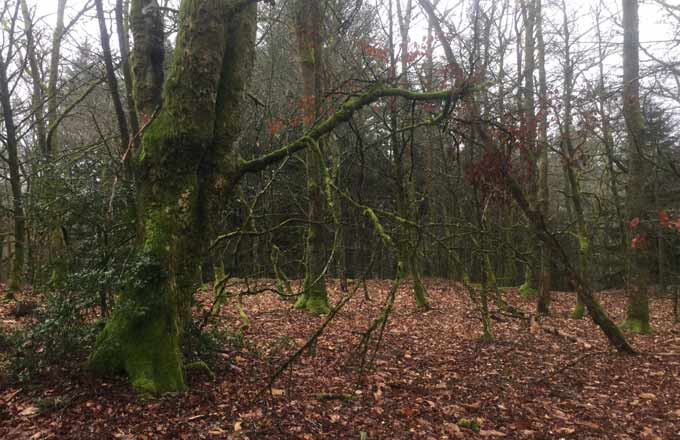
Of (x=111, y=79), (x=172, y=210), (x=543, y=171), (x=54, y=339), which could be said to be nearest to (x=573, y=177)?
(x=543, y=171)

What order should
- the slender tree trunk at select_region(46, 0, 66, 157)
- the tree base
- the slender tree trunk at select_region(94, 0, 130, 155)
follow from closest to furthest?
the tree base, the slender tree trunk at select_region(94, 0, 130, 155), the slender tree trunk at select_region(46, 0, 66, 157)

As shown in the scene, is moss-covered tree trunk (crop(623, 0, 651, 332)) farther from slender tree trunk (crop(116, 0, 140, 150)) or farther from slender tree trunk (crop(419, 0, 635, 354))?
slender tree trunk (crop(116, 0, 140, 150))

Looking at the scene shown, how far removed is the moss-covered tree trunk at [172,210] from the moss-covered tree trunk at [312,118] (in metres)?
4.39

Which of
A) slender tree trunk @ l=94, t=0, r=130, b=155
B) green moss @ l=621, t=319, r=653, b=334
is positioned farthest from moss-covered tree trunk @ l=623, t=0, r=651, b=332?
slender tree trunk @ l=94, t=0, r=130, b=155

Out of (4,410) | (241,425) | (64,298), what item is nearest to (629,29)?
(241,425)

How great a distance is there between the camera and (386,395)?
16.5ft

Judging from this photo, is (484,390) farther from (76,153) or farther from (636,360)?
(76,153)

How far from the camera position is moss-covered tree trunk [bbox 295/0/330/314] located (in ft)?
29.6

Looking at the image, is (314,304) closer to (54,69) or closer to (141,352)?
(141,352)

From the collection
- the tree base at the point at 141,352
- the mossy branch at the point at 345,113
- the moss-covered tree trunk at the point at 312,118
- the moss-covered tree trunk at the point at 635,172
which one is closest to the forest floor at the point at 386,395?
the tree base at the point at 141,352

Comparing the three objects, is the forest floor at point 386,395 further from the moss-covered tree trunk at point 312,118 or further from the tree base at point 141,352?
the moss-covered tree trunk at point 312,118

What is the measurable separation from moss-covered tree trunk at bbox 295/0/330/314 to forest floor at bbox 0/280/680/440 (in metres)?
1.27

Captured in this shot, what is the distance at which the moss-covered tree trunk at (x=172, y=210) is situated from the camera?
4363mm

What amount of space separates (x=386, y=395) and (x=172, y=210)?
3.01m
